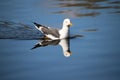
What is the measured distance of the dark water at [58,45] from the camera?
12164mm

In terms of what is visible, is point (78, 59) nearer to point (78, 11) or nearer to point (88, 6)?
point (78, 11)

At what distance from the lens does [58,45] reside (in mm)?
15242

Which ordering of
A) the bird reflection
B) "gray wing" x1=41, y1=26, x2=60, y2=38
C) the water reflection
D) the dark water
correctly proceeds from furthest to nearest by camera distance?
the water reflection, "gray wing" x1=41, y1=26, x2=60, y2=38, the bird reflection, the dark water

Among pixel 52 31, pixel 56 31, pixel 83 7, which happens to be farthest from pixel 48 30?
pixel 83 7

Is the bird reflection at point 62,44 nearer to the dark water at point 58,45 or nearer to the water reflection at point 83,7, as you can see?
the dark water at point 58,45

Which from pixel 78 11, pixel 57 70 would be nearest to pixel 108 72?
pixel 57 70

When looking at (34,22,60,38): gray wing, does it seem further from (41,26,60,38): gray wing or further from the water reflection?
the water reflection

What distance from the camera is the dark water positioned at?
39.9 feet

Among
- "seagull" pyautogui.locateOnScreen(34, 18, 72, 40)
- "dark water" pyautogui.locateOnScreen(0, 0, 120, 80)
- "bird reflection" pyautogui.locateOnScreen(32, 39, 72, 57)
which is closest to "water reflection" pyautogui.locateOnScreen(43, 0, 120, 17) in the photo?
"dark water" pyautogui.locateOnScreen(0, 0, 120, 80)

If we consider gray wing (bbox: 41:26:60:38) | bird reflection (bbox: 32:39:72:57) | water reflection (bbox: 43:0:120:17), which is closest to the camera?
bird reflection (bbox: 32:39:72:57)

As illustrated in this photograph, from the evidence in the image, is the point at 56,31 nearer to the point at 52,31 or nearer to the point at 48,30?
the point at 52,31

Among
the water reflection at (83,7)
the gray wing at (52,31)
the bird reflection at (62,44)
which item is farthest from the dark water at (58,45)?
the gray wing at (52,31)

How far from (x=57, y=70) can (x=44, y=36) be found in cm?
491

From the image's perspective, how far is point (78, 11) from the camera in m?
20.6
